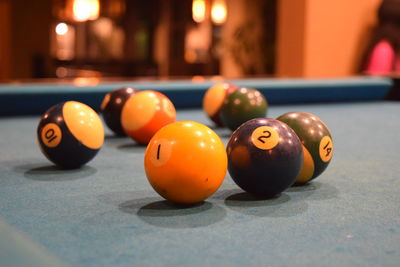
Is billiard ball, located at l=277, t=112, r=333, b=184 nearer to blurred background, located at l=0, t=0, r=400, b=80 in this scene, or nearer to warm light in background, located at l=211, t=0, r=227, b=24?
blurred background, located at l=0, t=0, r=400, b=80

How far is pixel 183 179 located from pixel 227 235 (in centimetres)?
32

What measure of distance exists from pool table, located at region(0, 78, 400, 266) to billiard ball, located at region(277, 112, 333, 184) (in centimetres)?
5

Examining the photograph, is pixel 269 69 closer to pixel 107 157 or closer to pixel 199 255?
pixel 107 157

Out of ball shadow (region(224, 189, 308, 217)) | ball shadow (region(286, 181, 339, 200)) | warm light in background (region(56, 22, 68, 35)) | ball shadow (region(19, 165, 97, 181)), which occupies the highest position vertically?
warm light in background (region(56, 22, 68, 35))

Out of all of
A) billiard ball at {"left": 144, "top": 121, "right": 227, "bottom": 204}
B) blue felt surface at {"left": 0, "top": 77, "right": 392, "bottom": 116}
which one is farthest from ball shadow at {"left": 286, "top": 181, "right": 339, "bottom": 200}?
blue felt surface at {"left": 0, "top": 77, "right": 392, "bottom": 116}

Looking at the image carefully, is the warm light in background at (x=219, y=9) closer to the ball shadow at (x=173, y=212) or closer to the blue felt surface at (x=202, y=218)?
the blue felt surface at (x=202, y=218)

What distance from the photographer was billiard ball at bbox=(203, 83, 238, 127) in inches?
139

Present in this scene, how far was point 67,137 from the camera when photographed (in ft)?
7.36

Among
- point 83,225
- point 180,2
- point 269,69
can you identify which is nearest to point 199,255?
point 83,225

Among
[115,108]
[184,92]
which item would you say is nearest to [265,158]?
[115,108]

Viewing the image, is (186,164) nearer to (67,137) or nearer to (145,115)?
(67,137)

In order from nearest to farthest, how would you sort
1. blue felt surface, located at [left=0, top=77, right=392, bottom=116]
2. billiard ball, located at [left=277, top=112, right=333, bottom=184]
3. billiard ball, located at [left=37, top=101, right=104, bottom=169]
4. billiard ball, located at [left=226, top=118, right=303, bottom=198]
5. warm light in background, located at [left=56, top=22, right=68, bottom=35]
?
billiard ball, located at [left=226, top=118, right=303, bottom=198]
billiard ball, located at [left=277, top=112, right=333, bottom=184]
billiard ball, located at [left=37, top=101, right=104, bottom=169]
blue felt surface, located at [left=0, top=77, right=392, bottom=116]
warm light in background, located at [left=56, top=22, right=68, bottom=35]

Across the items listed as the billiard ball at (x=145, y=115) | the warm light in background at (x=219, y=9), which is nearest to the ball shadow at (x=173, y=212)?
the billiard ball at (x=145, y=115)

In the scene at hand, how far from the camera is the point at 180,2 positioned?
15984 mm
